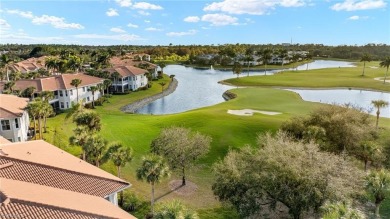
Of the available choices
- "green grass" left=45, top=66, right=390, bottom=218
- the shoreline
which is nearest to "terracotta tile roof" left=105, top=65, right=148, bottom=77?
the shoreline

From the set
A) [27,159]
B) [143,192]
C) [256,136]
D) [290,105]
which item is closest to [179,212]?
[27,159]

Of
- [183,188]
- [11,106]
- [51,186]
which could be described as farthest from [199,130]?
[51,186]

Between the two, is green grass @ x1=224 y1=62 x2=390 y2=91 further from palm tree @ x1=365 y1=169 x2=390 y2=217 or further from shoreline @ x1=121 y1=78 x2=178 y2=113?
palm tree @ x1=365 y1=169 x2=390 y2=217

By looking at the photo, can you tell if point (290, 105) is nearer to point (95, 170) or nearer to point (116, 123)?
point (116, 123)

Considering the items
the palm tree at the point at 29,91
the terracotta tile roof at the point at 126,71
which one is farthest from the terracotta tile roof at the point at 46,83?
the terracotta tile roof at the point at 126,71

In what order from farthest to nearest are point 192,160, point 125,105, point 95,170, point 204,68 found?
point 204,68
point 125,105
point 192,160
point 95,170

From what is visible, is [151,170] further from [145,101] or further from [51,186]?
[145,101]

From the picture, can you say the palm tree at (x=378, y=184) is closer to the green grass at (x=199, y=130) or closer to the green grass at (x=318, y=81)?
the green grass at (x=199, y=130)
